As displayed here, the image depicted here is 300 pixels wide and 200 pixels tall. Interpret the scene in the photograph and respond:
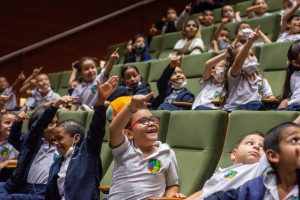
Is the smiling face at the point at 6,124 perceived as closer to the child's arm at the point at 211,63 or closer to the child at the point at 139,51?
the child's arm at the point at 211,63

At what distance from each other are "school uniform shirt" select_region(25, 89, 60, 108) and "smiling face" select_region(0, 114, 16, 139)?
16.1 inches

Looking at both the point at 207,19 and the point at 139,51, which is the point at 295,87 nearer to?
the point at 139,51

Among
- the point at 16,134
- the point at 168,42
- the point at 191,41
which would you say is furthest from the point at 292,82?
the point at 168,42

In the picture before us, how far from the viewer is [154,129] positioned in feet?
1.96

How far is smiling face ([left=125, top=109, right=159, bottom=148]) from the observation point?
1.96 feet

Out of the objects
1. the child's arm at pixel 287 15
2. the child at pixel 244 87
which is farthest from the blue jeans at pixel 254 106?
the child's arm at pixel 287 15

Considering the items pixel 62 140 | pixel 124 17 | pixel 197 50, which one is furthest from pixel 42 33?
pixel 62 140

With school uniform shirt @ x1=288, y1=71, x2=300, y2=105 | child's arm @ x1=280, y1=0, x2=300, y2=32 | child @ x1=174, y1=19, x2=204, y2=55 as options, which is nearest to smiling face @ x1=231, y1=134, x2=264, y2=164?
school uniform shirt @ x1=288, y1=71, x2=300, y2=105

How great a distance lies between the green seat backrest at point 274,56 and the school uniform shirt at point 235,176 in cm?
50

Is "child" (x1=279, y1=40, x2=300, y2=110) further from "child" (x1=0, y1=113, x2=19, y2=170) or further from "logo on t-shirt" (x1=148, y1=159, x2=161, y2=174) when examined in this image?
"child" (x1=0, y1=113, x2=19, y2=170)

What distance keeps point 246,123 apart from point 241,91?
8.6 inches

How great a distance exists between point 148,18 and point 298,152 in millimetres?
1878

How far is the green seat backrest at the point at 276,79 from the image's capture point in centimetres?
91

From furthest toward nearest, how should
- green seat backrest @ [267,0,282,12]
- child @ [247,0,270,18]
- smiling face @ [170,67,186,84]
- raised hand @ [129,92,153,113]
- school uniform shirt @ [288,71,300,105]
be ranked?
green seat backrest @ [267,0,282,12], child @ [247,0,270,18], smiling face @ [170,67,186,84], school uniform shirt @ [288,71,300,105], raised hand @ [129,92,153,113]
